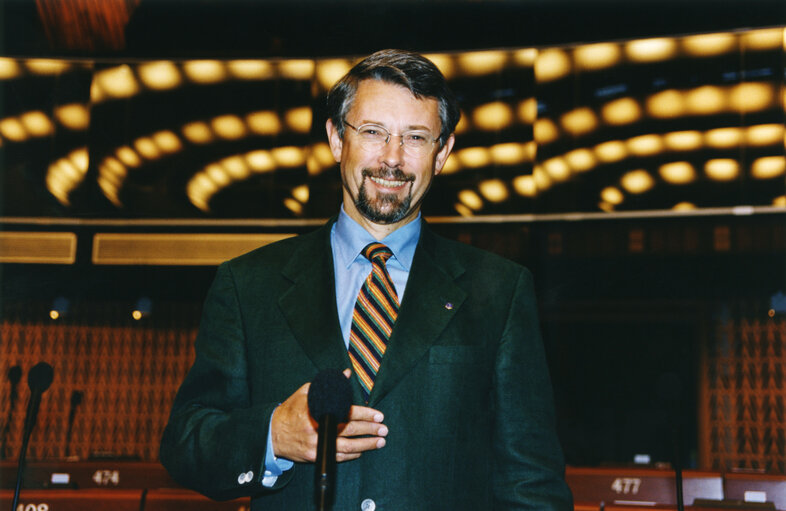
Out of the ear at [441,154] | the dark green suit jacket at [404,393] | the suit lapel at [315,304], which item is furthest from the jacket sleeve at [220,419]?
the ear at [441,154]

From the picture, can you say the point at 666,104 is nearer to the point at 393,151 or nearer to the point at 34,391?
the point at 34,391

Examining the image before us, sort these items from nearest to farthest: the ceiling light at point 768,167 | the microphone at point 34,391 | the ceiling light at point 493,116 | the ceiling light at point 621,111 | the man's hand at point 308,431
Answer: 1. the man's hand at point 308,431
2. the microphone at point 34,391
3. the ceiling light at point 768,167
4. the ceiling light at point 621,111
5. the ceiling light at point 493,116

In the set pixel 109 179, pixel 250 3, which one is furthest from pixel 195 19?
pixel 109 179

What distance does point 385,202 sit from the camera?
1.51 metres

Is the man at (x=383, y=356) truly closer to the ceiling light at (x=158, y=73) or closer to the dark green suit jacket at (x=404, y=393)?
the dark green suit jacket at (x=404, y=393)

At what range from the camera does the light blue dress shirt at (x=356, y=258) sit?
1.48m

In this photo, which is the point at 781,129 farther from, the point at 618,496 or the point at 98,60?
the point at 98,60

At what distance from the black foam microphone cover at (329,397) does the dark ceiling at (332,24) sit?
6.71 metres

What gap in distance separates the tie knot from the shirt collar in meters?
0.02

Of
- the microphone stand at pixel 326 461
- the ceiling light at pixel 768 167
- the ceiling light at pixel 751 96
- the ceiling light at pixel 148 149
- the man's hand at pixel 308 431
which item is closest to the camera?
the microphone stand at pixel 326 461

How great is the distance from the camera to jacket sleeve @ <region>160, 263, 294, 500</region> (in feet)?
4.03

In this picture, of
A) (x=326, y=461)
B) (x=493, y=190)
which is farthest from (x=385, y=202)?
(x=493, y=190)

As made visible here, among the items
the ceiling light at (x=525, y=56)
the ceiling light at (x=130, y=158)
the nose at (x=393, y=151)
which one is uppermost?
the ceiling light at (x=525, y=56)

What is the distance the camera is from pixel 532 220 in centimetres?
757
